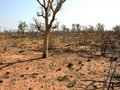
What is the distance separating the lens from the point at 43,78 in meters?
4.04

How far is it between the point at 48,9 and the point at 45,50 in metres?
2.81

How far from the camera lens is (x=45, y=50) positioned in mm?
6590

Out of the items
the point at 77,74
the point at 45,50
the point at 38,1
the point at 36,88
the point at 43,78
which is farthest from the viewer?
the point at 45,50

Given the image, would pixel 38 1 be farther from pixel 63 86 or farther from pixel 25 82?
pixel 63 86

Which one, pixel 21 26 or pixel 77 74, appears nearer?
pixel 77 74

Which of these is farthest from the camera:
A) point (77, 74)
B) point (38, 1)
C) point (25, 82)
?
point (38, 1)

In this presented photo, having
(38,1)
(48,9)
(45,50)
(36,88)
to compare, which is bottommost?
(36,88)

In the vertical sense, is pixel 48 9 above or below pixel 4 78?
above

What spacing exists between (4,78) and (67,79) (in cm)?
278

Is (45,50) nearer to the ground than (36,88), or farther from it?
farther from it

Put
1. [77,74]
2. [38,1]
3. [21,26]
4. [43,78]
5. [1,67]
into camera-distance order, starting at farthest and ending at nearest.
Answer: [21,26], [38,1], [1,67], [77,74], [43,78]

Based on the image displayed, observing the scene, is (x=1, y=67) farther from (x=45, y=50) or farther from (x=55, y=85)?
(x=55, y=85)

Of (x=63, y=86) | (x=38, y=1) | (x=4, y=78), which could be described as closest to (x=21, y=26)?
(x=38, y=1)

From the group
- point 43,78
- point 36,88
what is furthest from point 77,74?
point 36,88
